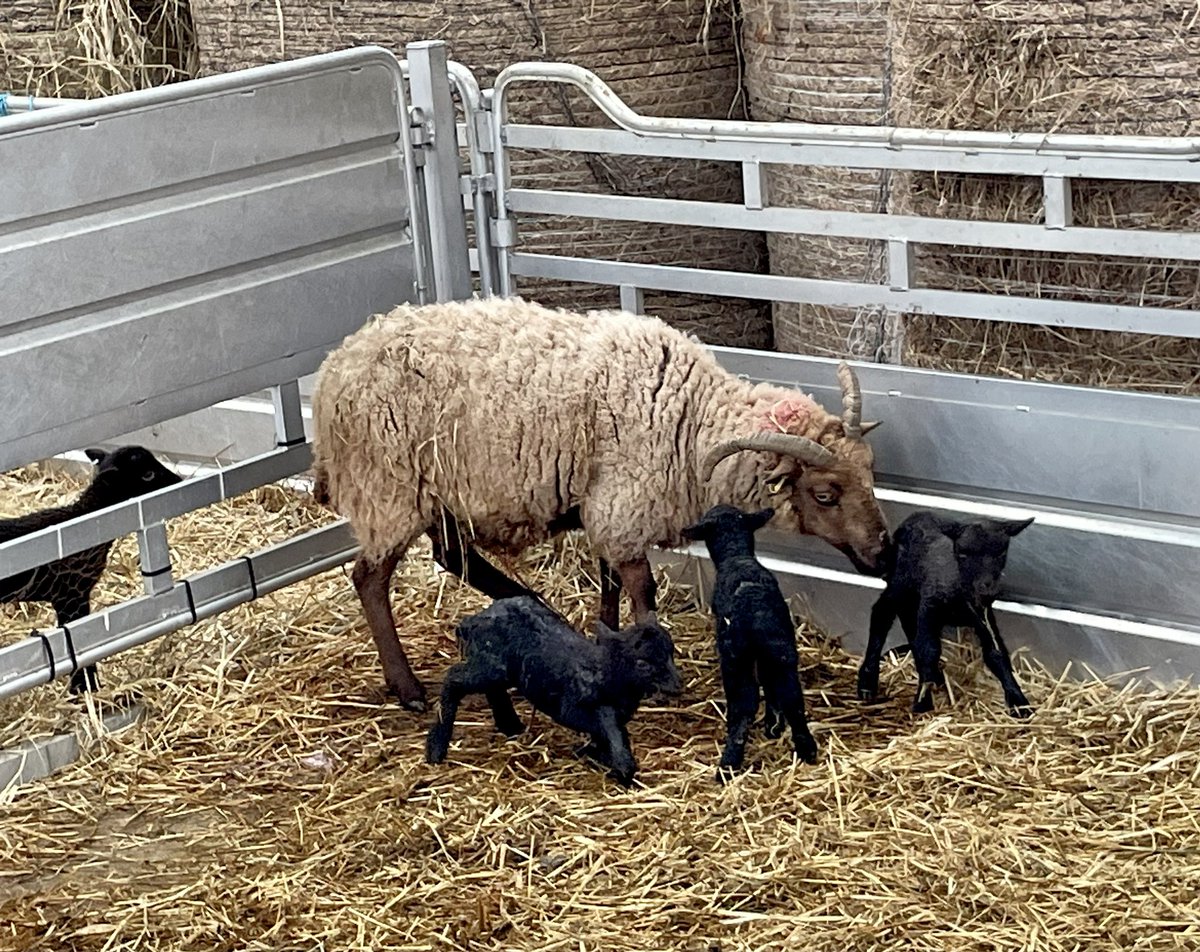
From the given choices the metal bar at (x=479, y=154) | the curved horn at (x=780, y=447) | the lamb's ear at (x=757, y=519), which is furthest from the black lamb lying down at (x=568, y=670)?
the metal bar at (x=479, y=154)

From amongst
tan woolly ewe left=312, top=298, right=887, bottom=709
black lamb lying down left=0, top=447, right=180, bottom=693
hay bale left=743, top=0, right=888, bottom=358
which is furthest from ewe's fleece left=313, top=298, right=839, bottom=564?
hay bale left=743, top=0, right=888, bottom=358

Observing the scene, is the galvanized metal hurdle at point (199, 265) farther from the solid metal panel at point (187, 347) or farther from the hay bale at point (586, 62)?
the hay bale at point (586, 62)

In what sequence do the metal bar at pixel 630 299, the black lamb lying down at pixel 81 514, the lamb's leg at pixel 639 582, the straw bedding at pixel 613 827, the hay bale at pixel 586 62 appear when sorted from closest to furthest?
the straw bedding at pixel 613 827, the lamb's leg at pixel 639 582, the black lamb lying down at pixel 81 514, the metal bar at pixel 630 299, the hay bale at pixel 586 62

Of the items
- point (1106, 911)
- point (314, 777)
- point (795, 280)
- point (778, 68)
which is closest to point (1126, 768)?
point (1106, 911)

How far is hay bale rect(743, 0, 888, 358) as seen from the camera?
6.53 m

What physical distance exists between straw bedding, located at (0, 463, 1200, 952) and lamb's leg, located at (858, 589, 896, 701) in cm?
8

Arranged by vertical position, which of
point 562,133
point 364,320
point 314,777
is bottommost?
point 314,777

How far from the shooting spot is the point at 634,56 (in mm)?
7059

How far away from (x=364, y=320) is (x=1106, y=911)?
2939 millimetres

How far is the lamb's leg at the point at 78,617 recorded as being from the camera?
5.41 metres

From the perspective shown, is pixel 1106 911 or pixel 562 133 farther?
pixel 562 133

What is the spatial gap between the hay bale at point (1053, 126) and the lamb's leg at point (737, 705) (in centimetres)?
137

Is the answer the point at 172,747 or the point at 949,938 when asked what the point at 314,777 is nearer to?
the point at 172,747

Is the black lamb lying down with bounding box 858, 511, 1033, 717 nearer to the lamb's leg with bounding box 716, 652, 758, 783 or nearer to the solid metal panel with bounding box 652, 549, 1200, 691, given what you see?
the solid metal panel with bounding box 652, 549, 1200, 691
